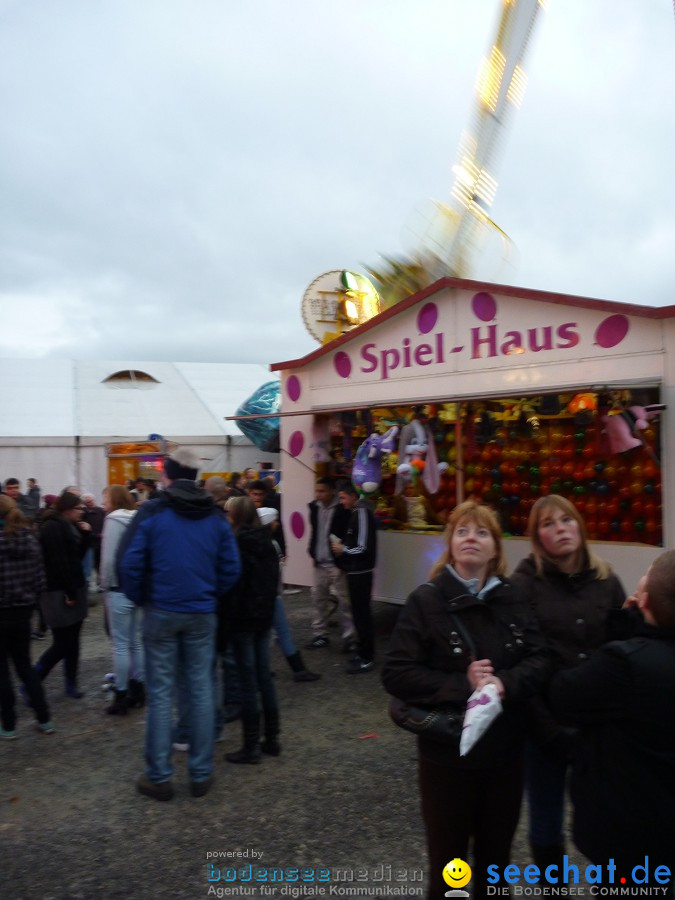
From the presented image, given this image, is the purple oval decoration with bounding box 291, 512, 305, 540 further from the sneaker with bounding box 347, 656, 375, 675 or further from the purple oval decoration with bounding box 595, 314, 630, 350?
the purple oval decoration with bounding box 595, 314, 630, 350

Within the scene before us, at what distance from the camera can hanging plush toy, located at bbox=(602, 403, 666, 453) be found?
644 cm

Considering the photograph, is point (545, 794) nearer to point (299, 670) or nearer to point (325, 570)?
point (299, 670)

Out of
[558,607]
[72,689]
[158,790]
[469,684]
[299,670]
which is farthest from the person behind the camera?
[299,670]

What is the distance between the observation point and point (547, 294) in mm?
6996

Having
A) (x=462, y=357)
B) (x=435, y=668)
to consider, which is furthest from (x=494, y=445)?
(x=435, y=668)

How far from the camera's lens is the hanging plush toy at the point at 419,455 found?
318 inches

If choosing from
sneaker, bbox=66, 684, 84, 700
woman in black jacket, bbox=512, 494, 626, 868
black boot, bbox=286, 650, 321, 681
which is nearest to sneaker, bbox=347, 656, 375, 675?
black boot, bbox=286, 650, 321, 681

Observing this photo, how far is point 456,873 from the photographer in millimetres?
2672

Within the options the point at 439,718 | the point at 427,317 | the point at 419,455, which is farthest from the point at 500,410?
the point at 439,718

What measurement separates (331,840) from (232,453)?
15391 mm

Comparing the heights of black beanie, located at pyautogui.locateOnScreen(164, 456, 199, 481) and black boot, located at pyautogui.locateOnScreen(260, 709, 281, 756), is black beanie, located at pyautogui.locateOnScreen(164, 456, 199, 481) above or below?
above

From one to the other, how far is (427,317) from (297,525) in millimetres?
3066

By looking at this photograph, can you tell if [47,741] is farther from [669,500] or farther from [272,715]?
[669,500]

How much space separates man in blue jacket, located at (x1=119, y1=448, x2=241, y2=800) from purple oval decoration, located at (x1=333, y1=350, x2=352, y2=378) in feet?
14.6
